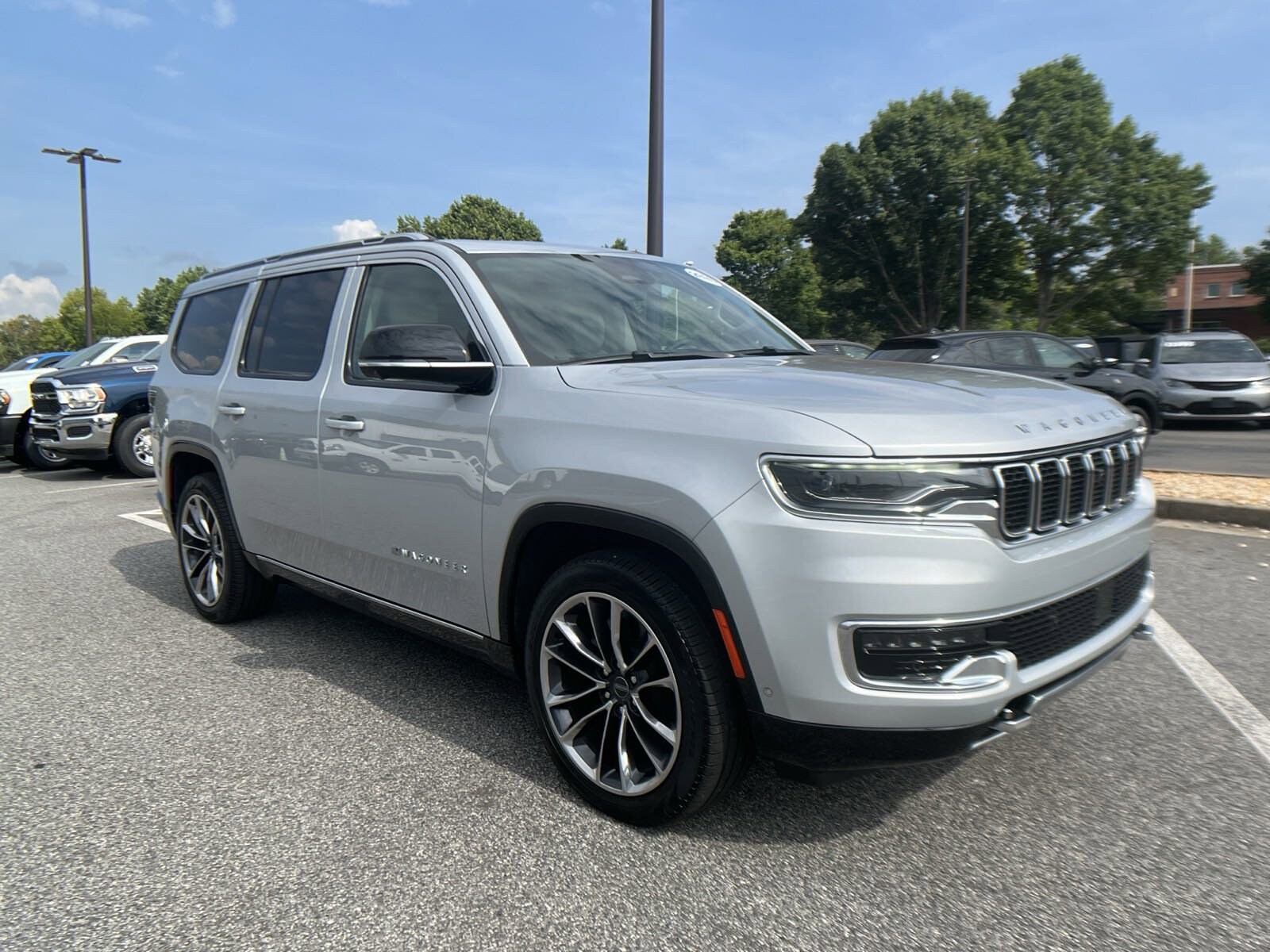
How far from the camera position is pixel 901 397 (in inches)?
102

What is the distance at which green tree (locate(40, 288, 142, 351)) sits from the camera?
9256 centimetres

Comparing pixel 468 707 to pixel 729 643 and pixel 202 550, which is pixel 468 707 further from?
pixel 202 550

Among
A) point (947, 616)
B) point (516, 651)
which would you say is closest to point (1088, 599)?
point (947, 616)

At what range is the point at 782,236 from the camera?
70.1 meters

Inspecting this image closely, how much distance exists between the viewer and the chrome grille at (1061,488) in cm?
240

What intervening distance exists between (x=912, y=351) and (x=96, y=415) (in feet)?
33.1

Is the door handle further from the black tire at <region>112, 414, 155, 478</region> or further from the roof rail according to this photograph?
the black tire at <region>112, 414, 155, 478</region>

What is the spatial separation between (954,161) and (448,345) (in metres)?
37.9

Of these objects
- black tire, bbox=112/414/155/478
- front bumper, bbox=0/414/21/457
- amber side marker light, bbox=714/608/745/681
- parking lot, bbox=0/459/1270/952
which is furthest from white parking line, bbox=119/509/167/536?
amber side marker light, bbox=714/608/745/681

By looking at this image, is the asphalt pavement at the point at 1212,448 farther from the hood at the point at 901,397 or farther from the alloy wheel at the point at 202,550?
the alloy wheel at the point at 202,550

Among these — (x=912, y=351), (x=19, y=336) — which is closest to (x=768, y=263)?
(x=912, y=351)

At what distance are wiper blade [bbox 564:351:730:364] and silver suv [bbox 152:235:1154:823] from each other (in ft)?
0.05

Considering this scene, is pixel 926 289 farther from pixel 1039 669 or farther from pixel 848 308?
pixel 1039 669

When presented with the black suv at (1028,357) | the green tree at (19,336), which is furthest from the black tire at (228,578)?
the green tree at (19,336)
